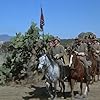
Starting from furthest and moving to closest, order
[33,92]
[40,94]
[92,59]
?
1. [33,92]
2. [92,59]
3. [40,94]

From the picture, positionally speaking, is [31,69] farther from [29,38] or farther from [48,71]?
[48,71]

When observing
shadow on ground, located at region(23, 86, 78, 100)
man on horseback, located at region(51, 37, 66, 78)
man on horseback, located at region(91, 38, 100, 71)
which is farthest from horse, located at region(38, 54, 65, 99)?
man on horseback, located at region(91, 38, 100, 71)

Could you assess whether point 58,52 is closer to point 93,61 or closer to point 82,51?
point 82,51

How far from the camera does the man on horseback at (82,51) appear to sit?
43.2 feet

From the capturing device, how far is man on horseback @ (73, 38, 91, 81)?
13164 mm

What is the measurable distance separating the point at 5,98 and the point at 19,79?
13.6 feet

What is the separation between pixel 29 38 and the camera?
18.0m

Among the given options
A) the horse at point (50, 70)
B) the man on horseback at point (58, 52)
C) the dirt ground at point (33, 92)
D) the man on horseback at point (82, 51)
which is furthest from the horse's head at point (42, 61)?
the dirt ground at point (33, 92)

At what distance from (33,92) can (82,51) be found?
3272 mm

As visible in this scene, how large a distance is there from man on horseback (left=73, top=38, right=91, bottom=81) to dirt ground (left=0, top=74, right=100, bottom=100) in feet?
3.96

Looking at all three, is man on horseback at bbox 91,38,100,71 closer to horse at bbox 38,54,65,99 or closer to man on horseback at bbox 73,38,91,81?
man on horseback at bbox 73,38,91,81

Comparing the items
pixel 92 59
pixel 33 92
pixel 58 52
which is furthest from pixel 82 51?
pixel 33 92

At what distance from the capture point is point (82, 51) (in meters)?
13.8

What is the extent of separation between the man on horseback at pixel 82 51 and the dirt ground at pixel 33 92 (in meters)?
1.21
